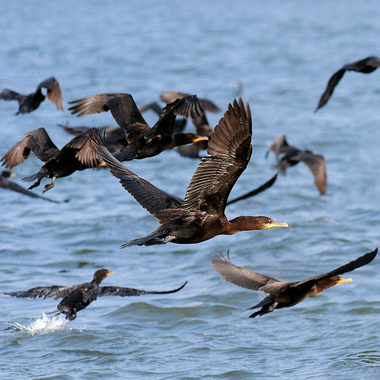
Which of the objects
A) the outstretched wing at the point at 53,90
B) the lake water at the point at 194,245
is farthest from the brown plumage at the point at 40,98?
the lake water at the point at 194,245

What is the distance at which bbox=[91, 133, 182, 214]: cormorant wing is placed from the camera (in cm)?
637

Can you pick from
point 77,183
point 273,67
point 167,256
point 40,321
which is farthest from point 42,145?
point 273,67

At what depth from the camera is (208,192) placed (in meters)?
5.77

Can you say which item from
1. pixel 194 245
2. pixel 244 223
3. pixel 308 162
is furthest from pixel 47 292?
pixel 308 162

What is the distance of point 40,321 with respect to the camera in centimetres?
805

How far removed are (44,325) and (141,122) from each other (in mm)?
2396

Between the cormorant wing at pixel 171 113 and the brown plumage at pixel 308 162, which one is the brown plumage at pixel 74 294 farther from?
the brown plumage at pixel 308 162

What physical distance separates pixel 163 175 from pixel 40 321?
25.0 feet

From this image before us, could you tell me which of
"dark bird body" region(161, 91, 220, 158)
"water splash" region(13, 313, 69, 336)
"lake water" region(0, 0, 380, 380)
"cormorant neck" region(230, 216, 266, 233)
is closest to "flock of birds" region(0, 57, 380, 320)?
"cormorant neck" region(230, 216, 266, 233)

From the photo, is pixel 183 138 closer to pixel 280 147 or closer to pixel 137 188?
pixel 137 188

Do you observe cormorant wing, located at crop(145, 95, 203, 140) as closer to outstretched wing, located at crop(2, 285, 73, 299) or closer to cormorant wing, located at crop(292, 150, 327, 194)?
outstretched wing, located at crop(2, 285, 73, 299)

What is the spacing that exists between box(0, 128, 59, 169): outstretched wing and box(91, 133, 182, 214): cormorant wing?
1594 mm

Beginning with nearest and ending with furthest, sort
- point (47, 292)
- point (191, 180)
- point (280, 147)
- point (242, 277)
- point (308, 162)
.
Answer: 1. point (191, 180)
2. point (242, 277)
3. point (47, 292)
4. point (308, 162)
5. point (280, 147)

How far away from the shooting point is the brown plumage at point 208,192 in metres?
5.21
